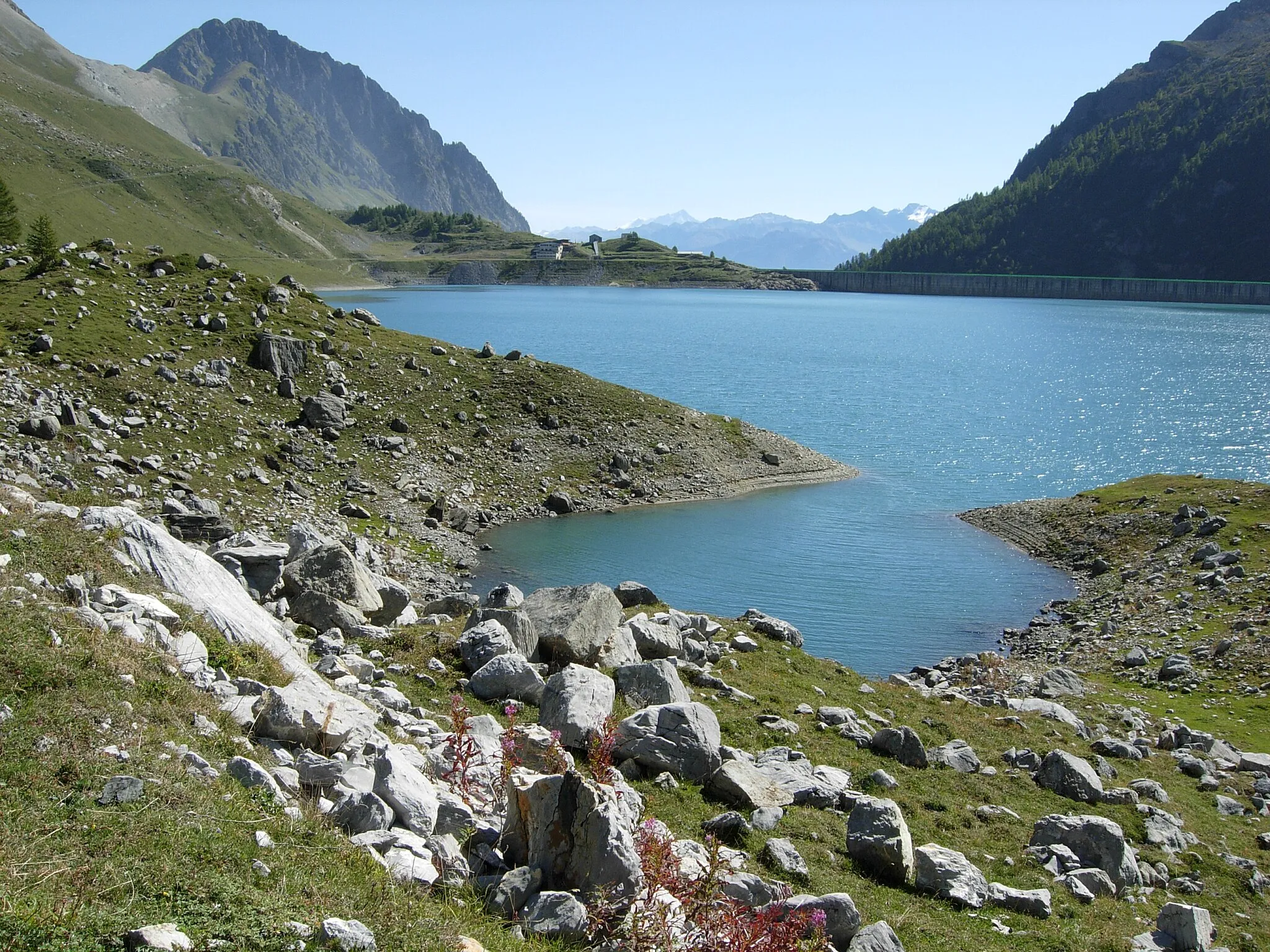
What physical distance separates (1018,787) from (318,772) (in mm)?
14680

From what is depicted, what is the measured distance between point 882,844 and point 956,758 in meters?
6.85

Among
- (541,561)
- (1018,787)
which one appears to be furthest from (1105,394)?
(1018,787)

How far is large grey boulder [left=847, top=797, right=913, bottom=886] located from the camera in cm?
Result: 1338

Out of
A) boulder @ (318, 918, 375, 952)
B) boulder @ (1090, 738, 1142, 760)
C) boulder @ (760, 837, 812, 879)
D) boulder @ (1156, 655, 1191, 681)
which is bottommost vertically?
boulder @ (1156, 655, 1191, 681)

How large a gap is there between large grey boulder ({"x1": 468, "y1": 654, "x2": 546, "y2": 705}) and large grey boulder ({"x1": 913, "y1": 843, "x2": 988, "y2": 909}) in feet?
24.2

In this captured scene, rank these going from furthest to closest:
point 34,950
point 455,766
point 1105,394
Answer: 1. point 1105,394
2. point 455,766
3. point 34,950

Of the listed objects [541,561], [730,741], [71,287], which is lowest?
[541,561]

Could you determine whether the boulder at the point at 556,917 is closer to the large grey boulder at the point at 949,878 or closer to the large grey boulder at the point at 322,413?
the large grey boulder at the point at 949,878

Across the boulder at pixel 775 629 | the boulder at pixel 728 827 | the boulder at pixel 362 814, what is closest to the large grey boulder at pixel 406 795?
the boulder at pixel 362 814

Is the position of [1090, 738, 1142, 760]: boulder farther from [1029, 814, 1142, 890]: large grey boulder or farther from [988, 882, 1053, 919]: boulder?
[988, 882, 1053, 919]: boulder

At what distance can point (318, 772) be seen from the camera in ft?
34.1

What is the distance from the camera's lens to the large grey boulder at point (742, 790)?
1493 cm

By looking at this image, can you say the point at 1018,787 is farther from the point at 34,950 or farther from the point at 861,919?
the point at 34,950

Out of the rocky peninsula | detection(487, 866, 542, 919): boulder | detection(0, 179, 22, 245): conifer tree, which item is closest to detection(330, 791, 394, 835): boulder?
the rocky peninsula
